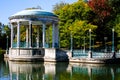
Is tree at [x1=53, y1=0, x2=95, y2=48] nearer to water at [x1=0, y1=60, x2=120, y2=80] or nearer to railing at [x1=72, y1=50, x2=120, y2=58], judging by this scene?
railing at [x1=72, y1=50, x2=120, y2=58]

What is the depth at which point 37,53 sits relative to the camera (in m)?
54.8

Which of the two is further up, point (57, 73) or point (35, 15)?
point (35, 15)

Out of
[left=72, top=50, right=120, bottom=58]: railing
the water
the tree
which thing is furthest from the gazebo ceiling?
the water

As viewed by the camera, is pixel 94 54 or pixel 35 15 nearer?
pixel 94 54

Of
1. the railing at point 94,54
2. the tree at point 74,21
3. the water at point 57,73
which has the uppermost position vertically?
the tree at point 74,21

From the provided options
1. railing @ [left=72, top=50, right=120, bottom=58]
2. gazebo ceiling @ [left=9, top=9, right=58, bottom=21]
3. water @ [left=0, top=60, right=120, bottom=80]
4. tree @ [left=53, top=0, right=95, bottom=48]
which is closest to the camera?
water @ [left=0, top=60, right=120, bottom=80]

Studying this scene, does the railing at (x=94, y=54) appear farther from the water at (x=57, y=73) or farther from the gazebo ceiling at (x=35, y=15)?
the water at (x=57, y=73)

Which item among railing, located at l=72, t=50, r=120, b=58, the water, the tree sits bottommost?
the water

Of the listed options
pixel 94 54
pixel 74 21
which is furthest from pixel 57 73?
pixel 74 21

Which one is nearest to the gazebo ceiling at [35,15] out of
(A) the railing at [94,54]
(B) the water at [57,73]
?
(A) the railing at [94,54]

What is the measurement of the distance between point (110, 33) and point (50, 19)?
18381mm

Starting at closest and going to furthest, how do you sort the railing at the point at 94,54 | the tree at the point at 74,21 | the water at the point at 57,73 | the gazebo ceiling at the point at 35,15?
the water at the point at 57,73
the railing at the point at 94,54
the gazebo ceiling at the point at 35,15
the tree at the point at 74,21

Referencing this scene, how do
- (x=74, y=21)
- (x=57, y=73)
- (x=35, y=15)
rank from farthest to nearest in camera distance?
1. (x=74, y=21)
2. (x=35, y=15)
3. (x=57, y=73)

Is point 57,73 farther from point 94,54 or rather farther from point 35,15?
point 35,15
